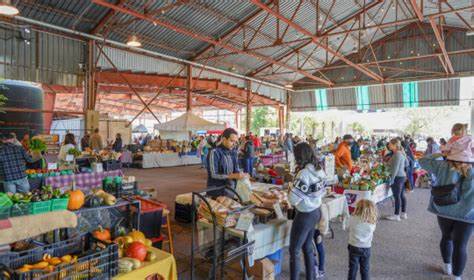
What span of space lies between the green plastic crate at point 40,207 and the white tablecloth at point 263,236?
1.29m

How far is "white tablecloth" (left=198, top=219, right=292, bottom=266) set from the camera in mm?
2857

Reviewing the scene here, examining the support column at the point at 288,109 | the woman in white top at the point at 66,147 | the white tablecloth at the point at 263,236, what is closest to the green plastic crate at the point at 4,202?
the white tablecloth at the point at 263,236

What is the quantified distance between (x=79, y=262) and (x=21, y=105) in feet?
36.4

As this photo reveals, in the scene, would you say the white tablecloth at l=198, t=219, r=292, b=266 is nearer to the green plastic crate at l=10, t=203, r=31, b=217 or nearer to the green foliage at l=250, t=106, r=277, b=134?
the green plastic crate at l=10, t=203, r=31, b=217

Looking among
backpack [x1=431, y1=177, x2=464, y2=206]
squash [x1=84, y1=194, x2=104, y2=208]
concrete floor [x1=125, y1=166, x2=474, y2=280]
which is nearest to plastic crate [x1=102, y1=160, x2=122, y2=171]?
concrete floor [x1=125, y1=166, x2=474, y2=280]

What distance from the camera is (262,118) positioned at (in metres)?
33.3

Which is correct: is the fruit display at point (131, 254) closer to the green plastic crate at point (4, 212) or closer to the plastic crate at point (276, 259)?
the green plastic crate at point (4, 212)

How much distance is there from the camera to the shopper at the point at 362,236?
2967mm

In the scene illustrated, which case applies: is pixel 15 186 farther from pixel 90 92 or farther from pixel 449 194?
pixel 90 92

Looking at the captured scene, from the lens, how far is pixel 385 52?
18.6 m

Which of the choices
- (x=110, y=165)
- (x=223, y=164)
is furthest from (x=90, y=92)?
(x=223, y=164)

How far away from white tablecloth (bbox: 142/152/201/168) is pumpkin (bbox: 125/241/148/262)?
11.4 meters

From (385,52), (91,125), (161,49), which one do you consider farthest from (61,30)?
(385,52)

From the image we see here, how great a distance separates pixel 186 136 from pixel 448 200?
565 inches
